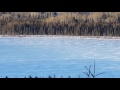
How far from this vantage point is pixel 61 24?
4195mm

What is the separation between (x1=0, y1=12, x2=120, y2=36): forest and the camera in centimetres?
395

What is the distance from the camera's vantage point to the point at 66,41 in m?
4.33

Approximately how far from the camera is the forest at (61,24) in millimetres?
3951
